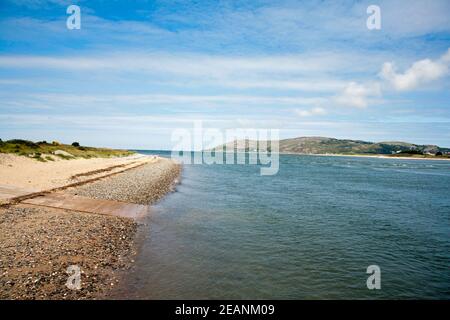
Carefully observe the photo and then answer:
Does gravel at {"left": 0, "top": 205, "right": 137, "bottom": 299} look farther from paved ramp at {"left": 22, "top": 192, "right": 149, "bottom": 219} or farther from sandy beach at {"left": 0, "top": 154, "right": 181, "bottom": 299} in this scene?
paved ramp at {"left": 22, "top": 192, "right": 149, "bottom": 219}

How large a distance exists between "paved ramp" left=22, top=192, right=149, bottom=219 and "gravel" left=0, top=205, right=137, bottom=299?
1.48 meters

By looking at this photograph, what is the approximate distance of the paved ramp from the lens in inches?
850

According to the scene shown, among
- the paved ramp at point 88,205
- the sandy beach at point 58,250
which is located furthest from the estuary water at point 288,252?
the paved ramp at point 88,205

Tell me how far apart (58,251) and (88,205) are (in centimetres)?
1026

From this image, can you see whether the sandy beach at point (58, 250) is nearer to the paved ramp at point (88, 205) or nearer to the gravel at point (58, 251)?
the gravel at point (58, 251)

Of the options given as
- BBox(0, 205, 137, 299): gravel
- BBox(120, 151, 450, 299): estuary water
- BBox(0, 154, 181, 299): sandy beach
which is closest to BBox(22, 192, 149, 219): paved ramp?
BBox(0, 154, 181, 299): sandy beach

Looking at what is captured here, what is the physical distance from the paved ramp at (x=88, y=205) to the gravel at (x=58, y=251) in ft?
4.86

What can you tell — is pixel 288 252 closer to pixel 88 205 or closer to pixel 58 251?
pixel 58 251

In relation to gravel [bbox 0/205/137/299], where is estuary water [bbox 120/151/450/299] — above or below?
below

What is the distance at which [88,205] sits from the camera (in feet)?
75.3
